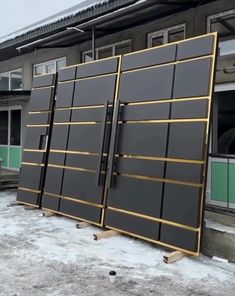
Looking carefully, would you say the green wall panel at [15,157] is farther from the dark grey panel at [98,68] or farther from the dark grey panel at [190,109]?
the dark grey panel at [190,109]

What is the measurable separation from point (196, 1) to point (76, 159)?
3450 mm

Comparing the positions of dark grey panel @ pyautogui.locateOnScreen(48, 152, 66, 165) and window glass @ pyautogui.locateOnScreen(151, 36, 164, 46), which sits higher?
window glass @ pyautogui.locateOnScreen(151, 36, 164, 46)

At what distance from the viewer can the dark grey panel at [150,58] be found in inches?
233

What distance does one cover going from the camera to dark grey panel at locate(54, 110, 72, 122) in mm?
7649

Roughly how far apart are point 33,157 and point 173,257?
14.0 feet

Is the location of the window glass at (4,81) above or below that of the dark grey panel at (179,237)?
above

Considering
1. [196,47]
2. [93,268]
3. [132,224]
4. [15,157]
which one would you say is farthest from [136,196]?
[15,157]

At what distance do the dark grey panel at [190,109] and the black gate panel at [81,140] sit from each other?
4.31 feet

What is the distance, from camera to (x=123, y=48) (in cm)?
941

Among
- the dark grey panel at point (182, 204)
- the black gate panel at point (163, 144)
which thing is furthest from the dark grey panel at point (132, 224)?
the dark grey panel at point (182, 204)

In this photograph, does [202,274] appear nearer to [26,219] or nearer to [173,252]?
[173,252]

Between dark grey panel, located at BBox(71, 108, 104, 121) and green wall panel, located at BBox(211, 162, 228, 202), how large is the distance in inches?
80.0

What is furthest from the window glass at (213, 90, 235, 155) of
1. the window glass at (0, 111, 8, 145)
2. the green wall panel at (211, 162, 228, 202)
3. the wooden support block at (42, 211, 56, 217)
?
the window glass at (0, 111, 8, 145)

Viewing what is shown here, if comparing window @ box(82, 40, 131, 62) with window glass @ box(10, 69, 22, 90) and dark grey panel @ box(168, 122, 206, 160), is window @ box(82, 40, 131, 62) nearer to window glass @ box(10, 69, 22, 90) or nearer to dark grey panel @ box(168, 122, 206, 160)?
window glass @ box(10, 69, 22, 90)
